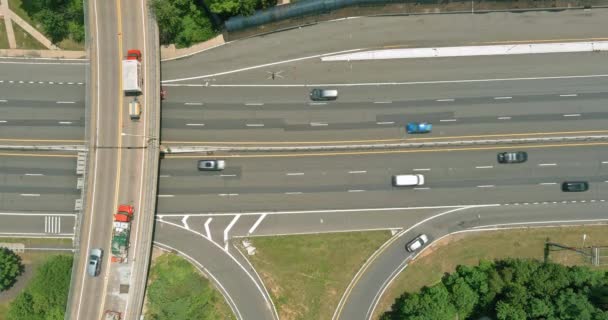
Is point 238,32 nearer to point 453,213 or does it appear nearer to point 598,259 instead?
point 453,213

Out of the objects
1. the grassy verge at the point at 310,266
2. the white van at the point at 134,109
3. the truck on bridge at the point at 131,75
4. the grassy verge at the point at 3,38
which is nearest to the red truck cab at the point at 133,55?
the truck on bridge at the point at 131,75

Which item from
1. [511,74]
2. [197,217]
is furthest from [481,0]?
[197,217]

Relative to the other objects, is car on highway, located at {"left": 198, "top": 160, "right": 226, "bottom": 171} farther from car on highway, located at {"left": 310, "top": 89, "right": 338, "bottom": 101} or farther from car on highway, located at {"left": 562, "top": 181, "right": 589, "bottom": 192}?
car on highway, located at {"left": 562, "top": 181, "right": 589, "bottom": 192}

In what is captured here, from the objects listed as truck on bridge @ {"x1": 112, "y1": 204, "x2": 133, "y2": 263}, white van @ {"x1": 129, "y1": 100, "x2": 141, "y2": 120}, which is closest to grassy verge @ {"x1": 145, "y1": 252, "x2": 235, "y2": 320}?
truck on bridge @ {"x1": 112, "y1": 204, "x2": 133, "y2": 263}

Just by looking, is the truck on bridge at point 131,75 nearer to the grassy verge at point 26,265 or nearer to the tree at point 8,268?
the grassy verge at point 26,265

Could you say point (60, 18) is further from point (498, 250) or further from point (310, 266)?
point (498, 250)

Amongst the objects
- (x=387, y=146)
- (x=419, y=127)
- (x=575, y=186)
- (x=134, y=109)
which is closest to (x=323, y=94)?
(x=387, y=146)
